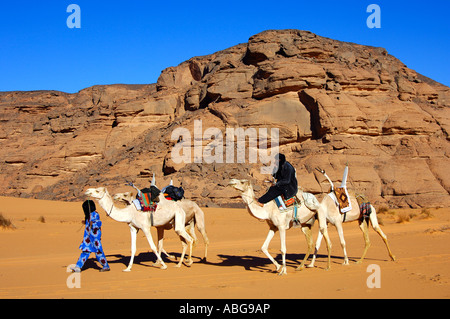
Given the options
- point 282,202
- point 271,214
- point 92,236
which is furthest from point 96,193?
point 282,202

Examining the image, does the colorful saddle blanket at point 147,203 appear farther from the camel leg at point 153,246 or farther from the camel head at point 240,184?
the camel head at point 240,184

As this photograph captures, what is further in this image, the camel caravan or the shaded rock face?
the shaded rock face

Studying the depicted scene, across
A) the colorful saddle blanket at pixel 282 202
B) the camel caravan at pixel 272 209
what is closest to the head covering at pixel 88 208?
the camel caravan at pixel 272 209

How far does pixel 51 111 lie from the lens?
75.4 metres

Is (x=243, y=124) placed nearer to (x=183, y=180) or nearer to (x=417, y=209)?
(x=183, y=180)

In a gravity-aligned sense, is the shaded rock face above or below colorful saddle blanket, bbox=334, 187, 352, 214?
above

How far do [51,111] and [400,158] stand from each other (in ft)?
188

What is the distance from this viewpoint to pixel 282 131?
145 feet

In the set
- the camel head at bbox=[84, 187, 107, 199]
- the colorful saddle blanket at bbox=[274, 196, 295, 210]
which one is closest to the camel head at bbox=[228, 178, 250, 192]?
the colorful saddle blanket at bbox=[274, 196, 295, 210]

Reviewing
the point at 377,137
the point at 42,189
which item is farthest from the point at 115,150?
the point at 377,137

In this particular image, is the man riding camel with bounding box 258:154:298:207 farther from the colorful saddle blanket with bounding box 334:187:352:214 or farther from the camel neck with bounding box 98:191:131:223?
the camel neck with bounding box 98:191:131:223

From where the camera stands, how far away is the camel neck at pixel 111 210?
1023cm

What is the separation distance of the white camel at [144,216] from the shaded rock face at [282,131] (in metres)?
24.7

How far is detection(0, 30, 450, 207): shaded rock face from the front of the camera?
38.7m
